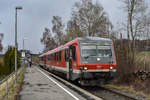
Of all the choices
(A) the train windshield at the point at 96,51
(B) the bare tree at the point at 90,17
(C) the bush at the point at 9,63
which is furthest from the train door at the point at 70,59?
(C) the bush at the point at 9,63

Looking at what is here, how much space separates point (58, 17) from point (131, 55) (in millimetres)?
37960

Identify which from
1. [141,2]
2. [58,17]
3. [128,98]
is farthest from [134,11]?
[58,17]

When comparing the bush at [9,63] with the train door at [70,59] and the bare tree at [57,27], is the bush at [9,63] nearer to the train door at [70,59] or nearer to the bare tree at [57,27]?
the bare tree at [57,27]

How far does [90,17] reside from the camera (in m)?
28.8

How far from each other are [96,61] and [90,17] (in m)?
17.1

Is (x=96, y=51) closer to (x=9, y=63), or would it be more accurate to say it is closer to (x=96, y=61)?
(x=96, y=61)

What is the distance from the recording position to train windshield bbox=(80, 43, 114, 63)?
12.3 meters

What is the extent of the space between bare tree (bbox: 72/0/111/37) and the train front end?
1529cm

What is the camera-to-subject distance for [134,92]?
1115 centimetres

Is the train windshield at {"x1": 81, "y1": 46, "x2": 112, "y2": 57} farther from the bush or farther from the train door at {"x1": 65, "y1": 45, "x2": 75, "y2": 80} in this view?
the bush

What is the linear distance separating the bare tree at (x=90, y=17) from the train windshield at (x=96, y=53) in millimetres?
15331

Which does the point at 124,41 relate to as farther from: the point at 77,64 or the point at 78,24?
the point at 78,24

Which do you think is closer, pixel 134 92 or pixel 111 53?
pixel 134 92

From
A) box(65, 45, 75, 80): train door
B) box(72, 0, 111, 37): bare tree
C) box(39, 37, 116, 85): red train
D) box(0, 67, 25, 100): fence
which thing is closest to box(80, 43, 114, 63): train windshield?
box(39, 37, 116, 85): red train
